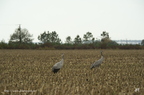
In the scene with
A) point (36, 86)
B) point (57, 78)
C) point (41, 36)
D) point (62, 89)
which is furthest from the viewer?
point (41, 36)

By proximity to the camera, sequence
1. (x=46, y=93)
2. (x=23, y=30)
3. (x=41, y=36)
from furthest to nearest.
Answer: (x=41, y=36), (x=23, y=30), (x=46, y=93)

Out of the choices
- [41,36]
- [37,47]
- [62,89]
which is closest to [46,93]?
[62,89]

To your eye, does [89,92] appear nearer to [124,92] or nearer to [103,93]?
[103,93]

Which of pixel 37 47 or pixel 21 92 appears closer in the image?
pixel 21 92

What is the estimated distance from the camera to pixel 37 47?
5431 centimetres

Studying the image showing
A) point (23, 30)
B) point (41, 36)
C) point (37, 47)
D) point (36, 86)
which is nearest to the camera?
point (36, 86)

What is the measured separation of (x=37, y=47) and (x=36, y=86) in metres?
46.7

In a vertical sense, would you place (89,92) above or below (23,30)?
below

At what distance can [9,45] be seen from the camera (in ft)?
182

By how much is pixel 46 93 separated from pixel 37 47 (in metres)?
47.8

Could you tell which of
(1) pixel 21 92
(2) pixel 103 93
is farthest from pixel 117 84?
(1) pixel 21 92

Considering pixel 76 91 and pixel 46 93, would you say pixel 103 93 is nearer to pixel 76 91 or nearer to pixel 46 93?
pixel 76 91

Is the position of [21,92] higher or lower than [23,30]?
lower

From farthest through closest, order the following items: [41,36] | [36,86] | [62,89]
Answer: [41,36]
[36,86]
[62,89]
